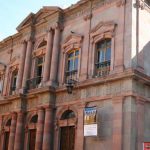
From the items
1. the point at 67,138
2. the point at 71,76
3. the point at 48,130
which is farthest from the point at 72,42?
the point at 67,138

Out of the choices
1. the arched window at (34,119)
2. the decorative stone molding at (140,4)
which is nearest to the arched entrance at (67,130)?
the arched window at (34,119)

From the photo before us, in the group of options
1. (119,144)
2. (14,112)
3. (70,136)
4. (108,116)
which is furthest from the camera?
(14,112)

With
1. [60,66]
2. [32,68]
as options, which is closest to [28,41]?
[32,68]

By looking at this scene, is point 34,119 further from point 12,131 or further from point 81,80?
point 81,80

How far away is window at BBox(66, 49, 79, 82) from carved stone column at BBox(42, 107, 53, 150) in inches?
92.1

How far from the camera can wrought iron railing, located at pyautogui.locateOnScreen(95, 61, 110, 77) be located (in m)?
19.4

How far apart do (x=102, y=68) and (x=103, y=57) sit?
0.74m

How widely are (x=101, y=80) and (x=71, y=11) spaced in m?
6.38

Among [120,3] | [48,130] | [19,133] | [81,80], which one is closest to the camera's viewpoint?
[120,3]

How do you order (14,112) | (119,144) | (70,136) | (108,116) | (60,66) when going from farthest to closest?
1. (14,112)
2. (60,66)
3. (70,136)
4. (108,116)
5. (119,144)

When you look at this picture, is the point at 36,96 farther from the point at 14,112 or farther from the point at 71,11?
the point at 71,11

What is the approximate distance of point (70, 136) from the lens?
20.2 m

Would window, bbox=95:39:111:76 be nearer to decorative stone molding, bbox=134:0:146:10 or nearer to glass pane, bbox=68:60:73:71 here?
glass pane, bbox=68:60:73:71

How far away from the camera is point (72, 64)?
21797 millimetres
